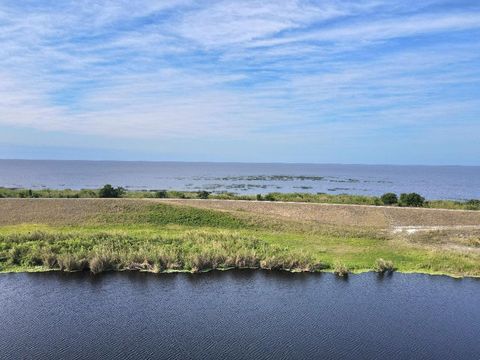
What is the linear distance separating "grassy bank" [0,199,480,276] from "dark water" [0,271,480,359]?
1.98 meters

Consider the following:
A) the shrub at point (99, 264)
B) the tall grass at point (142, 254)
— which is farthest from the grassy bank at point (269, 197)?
the shrub at point (99, 264)

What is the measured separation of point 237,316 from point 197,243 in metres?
15.7

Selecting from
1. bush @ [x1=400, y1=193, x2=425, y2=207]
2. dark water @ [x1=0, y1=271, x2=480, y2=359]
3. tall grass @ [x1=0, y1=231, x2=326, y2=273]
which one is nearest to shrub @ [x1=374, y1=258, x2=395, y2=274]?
dark water @ [x1=0, y1=271, x2=480, y2=359]

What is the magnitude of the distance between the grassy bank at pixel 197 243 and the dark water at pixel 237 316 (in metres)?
1.98

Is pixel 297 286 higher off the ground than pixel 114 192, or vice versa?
pixel 114 192

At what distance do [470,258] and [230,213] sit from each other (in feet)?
85.6

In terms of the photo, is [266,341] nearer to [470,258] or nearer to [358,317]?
[358,317]

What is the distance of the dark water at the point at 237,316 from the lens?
21.3m

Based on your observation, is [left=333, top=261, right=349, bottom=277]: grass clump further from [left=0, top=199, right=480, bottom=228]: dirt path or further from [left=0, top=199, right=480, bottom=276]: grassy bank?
[left=0, top=199, right=480, bottom=228]: dirt path

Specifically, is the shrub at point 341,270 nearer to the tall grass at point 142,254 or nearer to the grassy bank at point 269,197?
the tall grass at point 142,254

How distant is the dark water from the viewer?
21.3 metres

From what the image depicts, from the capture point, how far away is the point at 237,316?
2533 cm

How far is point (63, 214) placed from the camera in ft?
173

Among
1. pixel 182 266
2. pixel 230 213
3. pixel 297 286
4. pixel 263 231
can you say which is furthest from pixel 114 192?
pixel 297 286
